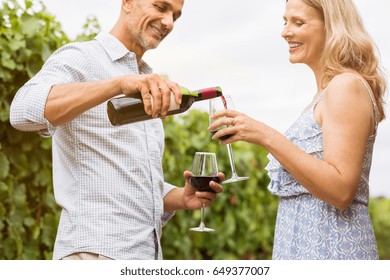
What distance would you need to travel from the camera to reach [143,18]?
8.68 feet

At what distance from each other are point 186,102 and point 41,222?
1778 mm

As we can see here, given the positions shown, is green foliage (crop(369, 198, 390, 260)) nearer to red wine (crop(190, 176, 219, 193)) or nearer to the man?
red wine (crop(190, 176, 219, 193))

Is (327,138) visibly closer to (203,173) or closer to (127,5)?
(203,173)

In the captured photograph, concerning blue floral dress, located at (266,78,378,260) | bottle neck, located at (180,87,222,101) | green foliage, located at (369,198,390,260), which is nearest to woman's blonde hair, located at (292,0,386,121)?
blue floral dress, located at (266,78,378,260)

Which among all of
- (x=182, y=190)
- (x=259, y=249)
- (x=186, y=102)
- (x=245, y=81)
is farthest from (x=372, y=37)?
(x=259, y=249)

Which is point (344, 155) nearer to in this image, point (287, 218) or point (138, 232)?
point (287, 218)

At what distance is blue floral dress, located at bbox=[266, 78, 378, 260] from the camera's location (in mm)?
2344

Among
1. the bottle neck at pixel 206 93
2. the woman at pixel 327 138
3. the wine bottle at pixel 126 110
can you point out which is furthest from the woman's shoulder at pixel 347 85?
the wine bottle at pixel 126 110

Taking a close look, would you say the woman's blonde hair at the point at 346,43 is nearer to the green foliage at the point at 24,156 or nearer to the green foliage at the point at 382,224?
the green foliage at the point at 24,156

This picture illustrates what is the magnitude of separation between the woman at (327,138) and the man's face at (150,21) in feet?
1.70

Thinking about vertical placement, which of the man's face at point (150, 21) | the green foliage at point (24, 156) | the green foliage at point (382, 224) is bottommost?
the green foliage at point (382, 224)

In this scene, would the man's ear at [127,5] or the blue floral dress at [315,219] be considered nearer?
the blue floral dress at [315,219]

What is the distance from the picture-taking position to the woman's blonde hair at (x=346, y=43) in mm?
2379

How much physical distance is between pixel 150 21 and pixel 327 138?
95 cm
